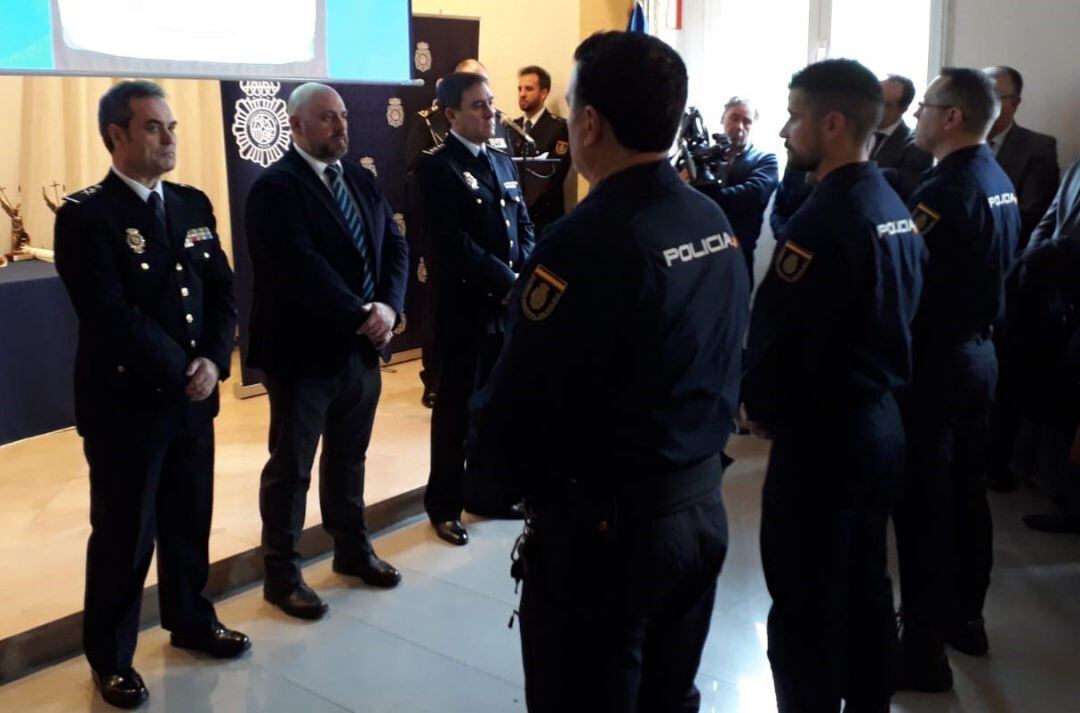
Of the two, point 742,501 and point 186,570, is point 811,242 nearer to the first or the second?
point 186,570

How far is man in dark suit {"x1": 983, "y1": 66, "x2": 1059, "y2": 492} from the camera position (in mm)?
4309

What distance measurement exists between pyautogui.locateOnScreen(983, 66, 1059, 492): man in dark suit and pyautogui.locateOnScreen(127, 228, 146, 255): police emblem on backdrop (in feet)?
10.8

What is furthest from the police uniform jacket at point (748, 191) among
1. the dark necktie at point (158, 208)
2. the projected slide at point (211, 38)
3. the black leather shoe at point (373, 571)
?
the dark necktie at point (158, 208)

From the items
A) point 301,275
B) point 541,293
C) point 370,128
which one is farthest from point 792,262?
point 370,128

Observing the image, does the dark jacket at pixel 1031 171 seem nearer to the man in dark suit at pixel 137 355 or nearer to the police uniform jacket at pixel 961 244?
the police uniform jacket at pixel 961 244

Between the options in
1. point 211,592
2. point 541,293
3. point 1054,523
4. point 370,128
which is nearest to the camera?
point 541,293

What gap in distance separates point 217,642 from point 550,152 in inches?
149

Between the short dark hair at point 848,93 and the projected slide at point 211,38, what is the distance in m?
2.54

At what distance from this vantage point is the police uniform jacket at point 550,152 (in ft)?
19.0

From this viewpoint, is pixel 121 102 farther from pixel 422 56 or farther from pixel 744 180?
pixel 422 56

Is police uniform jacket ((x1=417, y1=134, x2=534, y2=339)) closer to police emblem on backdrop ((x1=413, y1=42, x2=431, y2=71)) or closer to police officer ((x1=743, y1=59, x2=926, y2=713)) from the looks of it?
police officer ((x1=743, y1=59, x2=926, y2=713))

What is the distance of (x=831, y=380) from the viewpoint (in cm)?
215

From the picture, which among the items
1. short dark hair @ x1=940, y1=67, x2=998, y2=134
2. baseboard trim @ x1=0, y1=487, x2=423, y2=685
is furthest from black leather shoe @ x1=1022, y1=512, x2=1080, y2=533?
baseboard trim @ x1=0, y1=487, x2=423, y2=685

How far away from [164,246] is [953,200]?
6.67 feet
